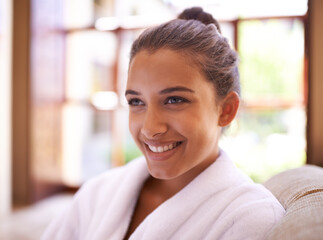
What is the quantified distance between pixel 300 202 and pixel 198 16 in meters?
0.64

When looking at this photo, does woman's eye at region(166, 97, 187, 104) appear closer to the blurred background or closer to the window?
the window

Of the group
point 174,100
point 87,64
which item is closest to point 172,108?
point 174,100

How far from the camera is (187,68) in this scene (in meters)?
0.85

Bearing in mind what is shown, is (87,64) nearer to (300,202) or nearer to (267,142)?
(267,142)

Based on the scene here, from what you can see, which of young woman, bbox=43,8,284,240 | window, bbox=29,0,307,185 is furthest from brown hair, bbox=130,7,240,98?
window, bbox=29,0,307,185

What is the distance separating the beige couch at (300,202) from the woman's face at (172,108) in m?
0.25

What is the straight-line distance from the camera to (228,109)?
0.96m

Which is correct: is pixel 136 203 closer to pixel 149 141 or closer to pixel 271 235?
pixel 149 141

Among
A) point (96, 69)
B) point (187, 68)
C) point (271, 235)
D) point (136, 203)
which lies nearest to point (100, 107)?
point (96, 69)

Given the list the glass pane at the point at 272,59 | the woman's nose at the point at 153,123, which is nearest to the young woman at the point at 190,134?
the woman's nose at the point at 153,123

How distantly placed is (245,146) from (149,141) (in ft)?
7.78

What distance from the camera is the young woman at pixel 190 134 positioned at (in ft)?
2.62

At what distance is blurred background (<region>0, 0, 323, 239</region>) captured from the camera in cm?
288

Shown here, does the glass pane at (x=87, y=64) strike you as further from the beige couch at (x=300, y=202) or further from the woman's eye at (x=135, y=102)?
the beige couch at (x=300, y=202)
